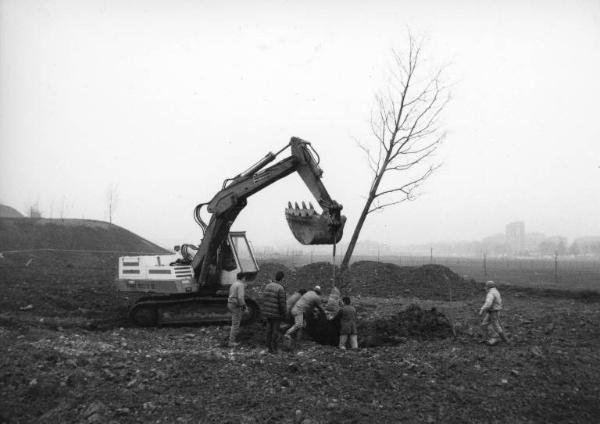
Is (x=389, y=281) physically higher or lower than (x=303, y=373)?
higher

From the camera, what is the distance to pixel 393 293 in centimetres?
2161

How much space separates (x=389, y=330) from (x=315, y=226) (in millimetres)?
3250

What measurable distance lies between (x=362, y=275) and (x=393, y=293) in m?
2.22

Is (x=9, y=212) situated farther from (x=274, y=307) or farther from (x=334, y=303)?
(x=274, y=307)

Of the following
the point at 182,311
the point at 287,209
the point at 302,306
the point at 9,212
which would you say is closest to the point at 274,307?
the point at 302,306

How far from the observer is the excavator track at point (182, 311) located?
12.8 metres

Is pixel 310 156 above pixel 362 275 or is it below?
above

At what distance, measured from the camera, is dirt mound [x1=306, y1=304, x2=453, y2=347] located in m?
11.3

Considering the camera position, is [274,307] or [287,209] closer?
[274,307]

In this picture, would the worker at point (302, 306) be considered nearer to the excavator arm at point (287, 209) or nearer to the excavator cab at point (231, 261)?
the excavator arm at point (287, 209)

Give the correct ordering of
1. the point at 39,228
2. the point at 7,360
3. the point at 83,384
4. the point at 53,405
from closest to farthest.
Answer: the point at 53,405 < the point at 83,384 < the point at 7,360 < the point at 39,228

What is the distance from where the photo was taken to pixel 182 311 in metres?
13.0

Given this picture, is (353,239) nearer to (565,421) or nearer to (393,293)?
(393,293)

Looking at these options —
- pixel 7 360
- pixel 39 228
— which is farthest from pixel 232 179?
pixel 39 228
